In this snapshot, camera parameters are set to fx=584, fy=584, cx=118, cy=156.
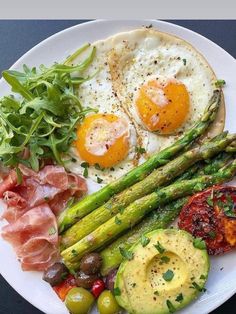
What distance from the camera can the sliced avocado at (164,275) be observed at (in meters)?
4.00

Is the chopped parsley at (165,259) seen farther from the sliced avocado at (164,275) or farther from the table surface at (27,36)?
the table surface at (27,36)

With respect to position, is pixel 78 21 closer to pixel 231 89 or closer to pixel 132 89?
pixel 132 89

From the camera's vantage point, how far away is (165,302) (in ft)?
13.1

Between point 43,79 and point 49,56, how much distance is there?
305 mm

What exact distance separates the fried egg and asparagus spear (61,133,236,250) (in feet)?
0.75

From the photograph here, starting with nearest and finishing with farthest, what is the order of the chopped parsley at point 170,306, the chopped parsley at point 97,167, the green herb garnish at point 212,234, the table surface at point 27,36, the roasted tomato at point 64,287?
1. the chopped parsley at point 170,306
2. the green herb garnish at point 212,234
3. the roasted tomato at point 64,287
4. the chopped parsley at point 97,167
5. the table surface at point 27,36

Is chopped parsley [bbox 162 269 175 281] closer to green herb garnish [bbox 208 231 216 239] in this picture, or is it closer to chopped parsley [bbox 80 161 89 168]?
green herb garnish [bbox 208 231 216 239]

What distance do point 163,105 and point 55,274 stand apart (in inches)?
59.4

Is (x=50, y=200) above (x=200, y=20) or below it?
below

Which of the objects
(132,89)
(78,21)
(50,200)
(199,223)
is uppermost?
(78,21)

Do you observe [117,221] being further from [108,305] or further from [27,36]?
[27,36]

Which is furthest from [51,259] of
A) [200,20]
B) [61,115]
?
A: [200,20]

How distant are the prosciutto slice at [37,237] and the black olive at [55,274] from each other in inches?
3.8

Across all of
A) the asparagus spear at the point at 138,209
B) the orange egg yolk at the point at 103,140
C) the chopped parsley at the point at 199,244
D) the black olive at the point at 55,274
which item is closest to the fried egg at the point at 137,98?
the orange egg yolk at the point at 103,140
